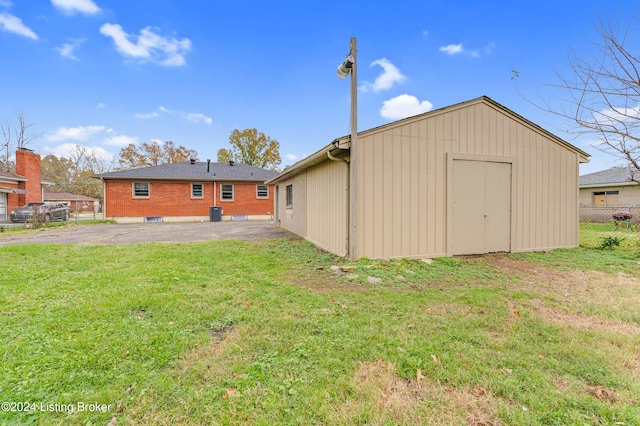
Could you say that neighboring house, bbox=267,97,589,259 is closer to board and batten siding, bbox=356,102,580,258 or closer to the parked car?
board and batten siding, bbox=356,102,580,258

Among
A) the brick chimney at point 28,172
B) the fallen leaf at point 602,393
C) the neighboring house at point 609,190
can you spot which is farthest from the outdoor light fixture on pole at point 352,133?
the brick chimney at point 28,172

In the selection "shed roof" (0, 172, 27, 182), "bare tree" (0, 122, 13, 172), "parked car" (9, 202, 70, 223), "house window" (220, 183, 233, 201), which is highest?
"bare tree" (0, 122, 13, 172)

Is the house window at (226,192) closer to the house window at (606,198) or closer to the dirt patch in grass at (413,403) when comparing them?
the dirt patch in grass at (413,403)

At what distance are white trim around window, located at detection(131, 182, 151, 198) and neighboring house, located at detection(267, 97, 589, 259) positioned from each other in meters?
13.7

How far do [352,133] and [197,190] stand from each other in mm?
14780

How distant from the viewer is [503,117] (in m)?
6.60

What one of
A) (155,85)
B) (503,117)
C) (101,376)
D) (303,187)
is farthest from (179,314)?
(155,85)

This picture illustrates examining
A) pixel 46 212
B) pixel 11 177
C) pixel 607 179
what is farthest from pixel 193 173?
pixel 607 179

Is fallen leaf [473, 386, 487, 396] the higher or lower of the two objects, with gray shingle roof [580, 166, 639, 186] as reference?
lower

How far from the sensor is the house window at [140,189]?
16.6 meters

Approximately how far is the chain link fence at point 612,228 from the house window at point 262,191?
51.8ft

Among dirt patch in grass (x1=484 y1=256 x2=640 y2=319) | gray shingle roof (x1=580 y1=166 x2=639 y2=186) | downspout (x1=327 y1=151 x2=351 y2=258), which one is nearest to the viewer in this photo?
dirt patch in grass (x1=484 y1=256 x2=640 y2=319)

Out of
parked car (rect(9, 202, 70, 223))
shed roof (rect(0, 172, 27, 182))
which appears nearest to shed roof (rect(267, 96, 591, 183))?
parked car (rect(9, 202, 70, 223))

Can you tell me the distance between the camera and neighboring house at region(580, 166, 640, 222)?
15547 mm
